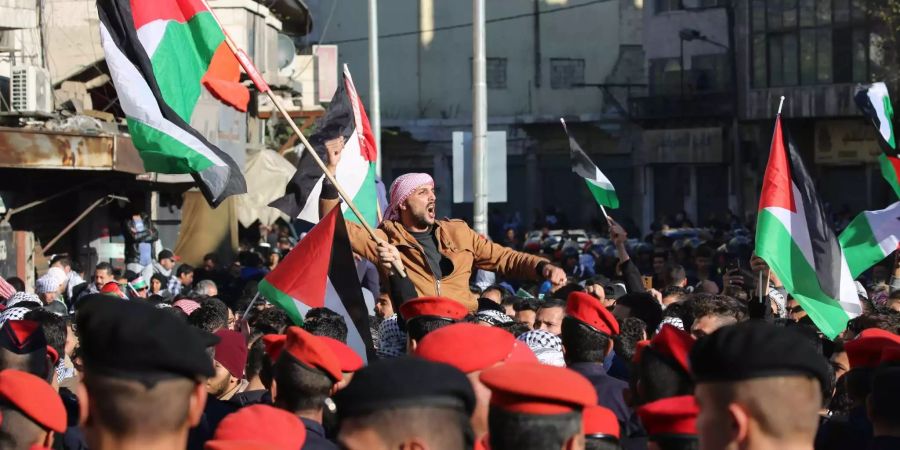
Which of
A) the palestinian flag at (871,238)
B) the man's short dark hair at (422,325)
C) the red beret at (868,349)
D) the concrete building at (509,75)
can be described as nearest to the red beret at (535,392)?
the man's short dark hair at (422,325)

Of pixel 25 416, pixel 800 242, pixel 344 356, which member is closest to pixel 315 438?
pixel 344 356

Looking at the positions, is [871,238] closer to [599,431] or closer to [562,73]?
[599,431]

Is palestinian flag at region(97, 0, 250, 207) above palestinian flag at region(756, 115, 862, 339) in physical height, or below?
above

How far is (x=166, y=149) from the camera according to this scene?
28.8ft

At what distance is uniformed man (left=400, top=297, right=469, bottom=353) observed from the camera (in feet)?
20.8

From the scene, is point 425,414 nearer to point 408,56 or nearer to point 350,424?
point 350,424

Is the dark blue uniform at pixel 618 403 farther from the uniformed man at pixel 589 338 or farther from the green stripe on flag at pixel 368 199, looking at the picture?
the green stripe on flag at pixel 368 199

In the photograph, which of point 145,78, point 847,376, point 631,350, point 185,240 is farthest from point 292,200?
point 185,240

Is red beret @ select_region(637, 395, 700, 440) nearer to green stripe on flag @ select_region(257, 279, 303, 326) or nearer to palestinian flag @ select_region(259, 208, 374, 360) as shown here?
palestinian flag @ select_region(259, 208, 374, 360)

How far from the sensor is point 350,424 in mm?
3621

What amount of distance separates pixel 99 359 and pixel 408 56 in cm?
4912

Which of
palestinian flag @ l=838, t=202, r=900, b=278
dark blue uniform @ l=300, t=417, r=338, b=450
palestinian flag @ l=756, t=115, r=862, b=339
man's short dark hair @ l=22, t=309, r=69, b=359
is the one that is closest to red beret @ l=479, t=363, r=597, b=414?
dark blue uniform @ l=300, t=417, r=338, b=450

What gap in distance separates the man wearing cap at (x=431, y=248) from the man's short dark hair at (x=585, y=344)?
158 cm

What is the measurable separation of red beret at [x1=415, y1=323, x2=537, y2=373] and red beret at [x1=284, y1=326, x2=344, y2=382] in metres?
0.77
